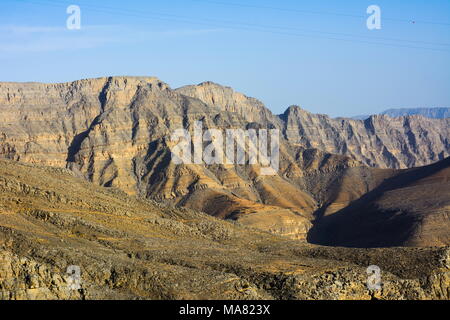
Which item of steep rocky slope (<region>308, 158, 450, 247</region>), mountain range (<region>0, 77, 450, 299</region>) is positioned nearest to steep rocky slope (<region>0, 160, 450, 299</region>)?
mountain range (<region>0, 77, 450, 299</region>)

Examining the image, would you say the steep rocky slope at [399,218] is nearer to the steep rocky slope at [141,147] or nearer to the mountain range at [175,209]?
the mountain range at [175,209]

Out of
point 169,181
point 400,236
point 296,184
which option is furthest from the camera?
point 296,184

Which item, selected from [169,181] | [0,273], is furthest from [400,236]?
[0,273]

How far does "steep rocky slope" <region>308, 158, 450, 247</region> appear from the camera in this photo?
108188mm

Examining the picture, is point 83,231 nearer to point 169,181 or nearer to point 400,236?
point 400,236

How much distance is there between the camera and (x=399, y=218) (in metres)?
119

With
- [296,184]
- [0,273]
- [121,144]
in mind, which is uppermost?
[0,273]

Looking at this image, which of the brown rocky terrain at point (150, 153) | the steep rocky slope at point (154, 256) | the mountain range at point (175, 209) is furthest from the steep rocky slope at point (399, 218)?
the steep rocky slope at point (154, 256)

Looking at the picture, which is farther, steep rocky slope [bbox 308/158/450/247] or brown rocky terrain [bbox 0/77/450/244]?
brown rocky terrain [bbox 0/77/450/244]

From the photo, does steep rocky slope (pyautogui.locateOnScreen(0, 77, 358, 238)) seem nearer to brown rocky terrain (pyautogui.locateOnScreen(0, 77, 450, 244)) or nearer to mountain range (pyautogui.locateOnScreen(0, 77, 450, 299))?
brown rocky terrain (pyautogui.locateOnScreen(0, 77, 450, 244))

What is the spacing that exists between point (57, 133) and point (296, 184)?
183 ft

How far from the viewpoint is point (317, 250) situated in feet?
188

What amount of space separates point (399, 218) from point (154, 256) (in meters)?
76.2

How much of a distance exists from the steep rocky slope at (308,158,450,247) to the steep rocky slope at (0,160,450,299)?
1833 inches
